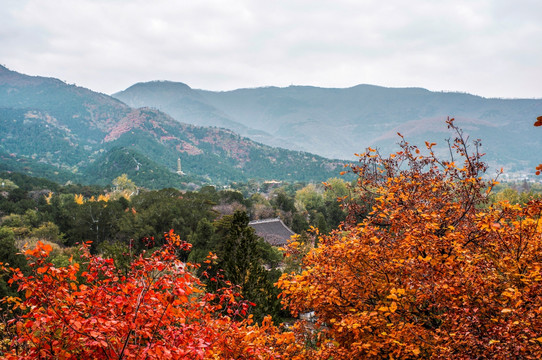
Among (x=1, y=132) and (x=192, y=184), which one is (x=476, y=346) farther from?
(x=1, y=132)

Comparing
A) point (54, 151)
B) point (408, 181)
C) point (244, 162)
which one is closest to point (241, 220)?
point (408, 181)

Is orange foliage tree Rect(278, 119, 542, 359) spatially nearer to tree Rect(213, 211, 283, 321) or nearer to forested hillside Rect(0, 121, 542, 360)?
forested hillside Rect(0, 121, 542, 360)

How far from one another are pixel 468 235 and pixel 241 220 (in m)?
12.4

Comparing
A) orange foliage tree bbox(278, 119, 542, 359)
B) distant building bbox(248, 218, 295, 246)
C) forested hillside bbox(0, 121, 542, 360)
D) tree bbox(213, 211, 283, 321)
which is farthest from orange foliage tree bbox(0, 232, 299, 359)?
distant building bbox(248, 218, 295, 246)

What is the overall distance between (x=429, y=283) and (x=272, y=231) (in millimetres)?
37899

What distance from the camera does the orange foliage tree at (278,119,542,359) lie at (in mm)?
4539

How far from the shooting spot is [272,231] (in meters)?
42.8

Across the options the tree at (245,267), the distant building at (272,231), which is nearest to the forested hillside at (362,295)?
the tree at (245,267)

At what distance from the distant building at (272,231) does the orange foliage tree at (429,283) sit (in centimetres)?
3294

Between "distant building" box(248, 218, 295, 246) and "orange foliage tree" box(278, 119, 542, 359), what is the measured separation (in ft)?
108

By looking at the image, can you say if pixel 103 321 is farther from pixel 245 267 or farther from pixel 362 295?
pixel 245 267

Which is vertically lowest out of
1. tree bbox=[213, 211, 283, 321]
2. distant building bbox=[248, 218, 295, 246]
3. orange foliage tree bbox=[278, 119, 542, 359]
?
distant building bbox=[248, 218, 295, 246]

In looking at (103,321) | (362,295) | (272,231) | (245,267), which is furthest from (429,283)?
(272,231)

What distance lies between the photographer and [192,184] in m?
123
